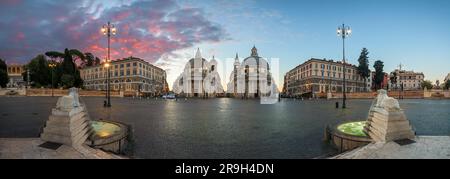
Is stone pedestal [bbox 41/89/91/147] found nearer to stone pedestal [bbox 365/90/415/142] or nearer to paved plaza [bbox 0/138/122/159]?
paved plaza [bbox 0/138/122/159]

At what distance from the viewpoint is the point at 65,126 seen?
686 cm

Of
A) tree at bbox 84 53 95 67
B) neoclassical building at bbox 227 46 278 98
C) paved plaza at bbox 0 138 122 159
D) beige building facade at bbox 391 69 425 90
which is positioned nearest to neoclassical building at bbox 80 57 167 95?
tree at bbox 84 53 95 67

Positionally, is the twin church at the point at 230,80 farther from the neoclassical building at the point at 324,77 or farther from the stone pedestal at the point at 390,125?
the stone pedestal at the point at 390,125

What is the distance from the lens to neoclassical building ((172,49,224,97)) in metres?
97.6

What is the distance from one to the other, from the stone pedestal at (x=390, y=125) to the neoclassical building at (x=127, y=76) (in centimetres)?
8985

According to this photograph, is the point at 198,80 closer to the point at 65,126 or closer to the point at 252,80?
the point at 252,80

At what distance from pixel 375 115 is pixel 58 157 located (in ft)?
28.9

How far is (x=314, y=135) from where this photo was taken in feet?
32.0

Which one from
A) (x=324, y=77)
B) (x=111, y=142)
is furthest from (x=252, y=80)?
(x=111, y=142)

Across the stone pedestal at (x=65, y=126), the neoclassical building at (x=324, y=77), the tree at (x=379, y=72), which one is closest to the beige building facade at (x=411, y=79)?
the neoclassical building at (x=324, y=77)

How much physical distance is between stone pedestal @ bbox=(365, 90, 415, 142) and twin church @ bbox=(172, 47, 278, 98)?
3209 inches

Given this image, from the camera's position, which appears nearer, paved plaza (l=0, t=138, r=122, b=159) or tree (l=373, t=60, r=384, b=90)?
paved plaza (l=0, t=138, r=122, b=159)
